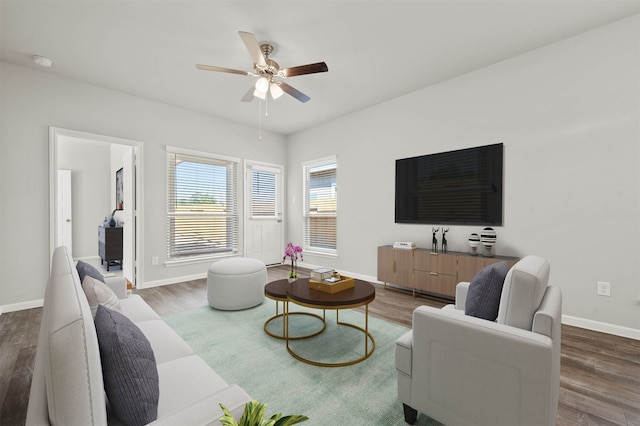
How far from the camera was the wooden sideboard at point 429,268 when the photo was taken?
10.3 feet

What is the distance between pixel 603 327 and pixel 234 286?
12.2 feet

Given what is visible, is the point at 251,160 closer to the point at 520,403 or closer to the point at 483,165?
the point at 483,165

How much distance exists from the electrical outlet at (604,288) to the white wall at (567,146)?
39 millimetres

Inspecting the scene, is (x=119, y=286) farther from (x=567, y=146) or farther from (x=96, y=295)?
(x=567, y=146)

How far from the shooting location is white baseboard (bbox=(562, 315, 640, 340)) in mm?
2479

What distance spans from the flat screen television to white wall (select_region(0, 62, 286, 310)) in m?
3.79

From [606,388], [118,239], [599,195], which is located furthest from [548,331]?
[118,239]

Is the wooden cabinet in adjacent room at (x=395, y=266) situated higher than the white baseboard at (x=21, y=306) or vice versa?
the wooden cabinet in adjacent room at (x=395, y=266)

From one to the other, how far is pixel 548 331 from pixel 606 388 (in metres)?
1.27

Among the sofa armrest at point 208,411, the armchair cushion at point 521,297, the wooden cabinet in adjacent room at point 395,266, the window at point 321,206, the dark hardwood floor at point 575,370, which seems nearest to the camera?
the sofa armrest at point 208,411

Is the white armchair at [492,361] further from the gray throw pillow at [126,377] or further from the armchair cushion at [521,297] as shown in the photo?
the gray throw pillow at [126,377]

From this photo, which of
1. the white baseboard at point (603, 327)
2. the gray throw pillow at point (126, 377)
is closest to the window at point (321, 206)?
the white baseboard at point (603, 327)

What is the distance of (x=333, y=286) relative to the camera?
227 centimetres

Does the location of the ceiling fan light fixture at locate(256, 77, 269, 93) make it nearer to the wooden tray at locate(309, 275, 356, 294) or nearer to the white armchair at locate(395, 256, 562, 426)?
the wooden tray at locate(309, 275, 356, 294)
